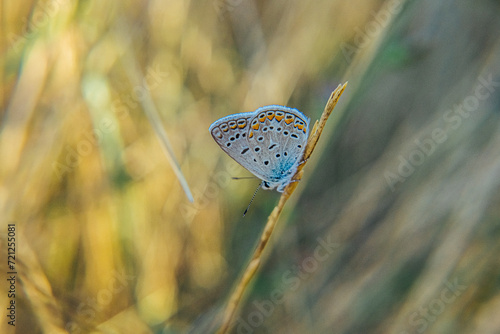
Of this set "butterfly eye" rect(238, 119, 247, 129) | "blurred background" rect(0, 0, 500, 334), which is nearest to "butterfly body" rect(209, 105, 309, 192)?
"butterfly eye" rect(238, 119, 247, 129)

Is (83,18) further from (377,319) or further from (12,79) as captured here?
(377,319)

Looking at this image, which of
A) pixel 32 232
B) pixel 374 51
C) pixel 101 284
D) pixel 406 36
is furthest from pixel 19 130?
pixel 406 36

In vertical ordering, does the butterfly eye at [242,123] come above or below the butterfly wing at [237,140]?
above

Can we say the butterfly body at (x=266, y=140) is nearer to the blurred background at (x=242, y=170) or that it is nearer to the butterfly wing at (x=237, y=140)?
the butterfly wing at (x=237, y=140)

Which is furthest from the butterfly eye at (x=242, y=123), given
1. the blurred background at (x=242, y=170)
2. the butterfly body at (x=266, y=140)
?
the blurred background at (x=242, y=170)

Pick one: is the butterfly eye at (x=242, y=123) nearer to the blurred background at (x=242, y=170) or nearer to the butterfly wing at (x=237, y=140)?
the butterfly wing at (x=237, y=140)
